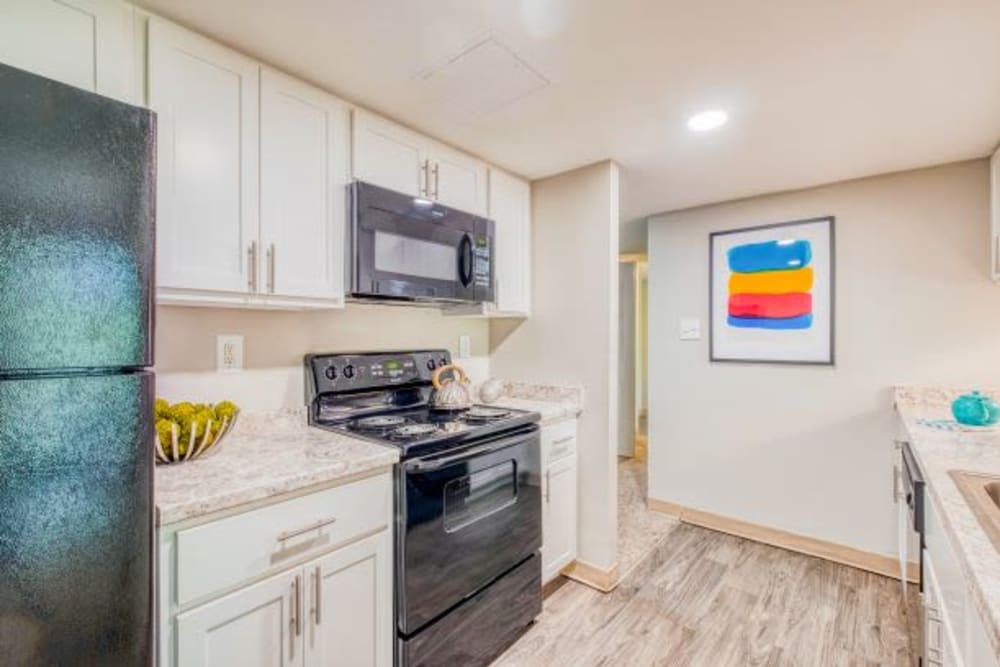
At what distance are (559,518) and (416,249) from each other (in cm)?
144

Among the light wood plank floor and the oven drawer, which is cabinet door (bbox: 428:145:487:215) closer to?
the oven drawer

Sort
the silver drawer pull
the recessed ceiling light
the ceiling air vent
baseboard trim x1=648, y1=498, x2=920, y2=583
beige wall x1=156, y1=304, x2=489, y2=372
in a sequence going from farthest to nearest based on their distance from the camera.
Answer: baseboard trim x1=648, y1=498, x2=920, y2=583
the recessed ceiling light
beige wall x1=156, y1=304, x2=489, y2=372
the ceiling air vent
the silver drawer pull

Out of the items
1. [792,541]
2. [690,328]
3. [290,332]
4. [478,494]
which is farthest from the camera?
[690,328]

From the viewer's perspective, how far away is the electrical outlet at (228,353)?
167 centimetres

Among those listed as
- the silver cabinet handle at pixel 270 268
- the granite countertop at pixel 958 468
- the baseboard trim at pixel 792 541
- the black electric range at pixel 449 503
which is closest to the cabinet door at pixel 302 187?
the silver cabinet handle at pixel 270 268

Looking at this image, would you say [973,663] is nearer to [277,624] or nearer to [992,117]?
[277,624]

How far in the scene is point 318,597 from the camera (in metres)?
1.31

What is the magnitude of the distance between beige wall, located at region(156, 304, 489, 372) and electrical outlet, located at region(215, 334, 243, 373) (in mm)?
A: 16

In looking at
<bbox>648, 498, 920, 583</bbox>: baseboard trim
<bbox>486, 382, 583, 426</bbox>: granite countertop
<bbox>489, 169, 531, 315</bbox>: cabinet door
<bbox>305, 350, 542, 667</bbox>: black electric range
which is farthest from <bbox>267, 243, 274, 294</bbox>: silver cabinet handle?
<bbox>648, 498, 920, 583</bbox>: baseboard trim

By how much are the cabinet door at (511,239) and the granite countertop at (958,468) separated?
5.64 feet

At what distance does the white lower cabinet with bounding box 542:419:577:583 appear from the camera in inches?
85.9

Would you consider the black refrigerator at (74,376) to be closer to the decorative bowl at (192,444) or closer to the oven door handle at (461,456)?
the decorative bowl at (192,444)

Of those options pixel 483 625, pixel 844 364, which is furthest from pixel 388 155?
pixel 844 364

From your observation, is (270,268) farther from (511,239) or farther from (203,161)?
A: (511,239)
